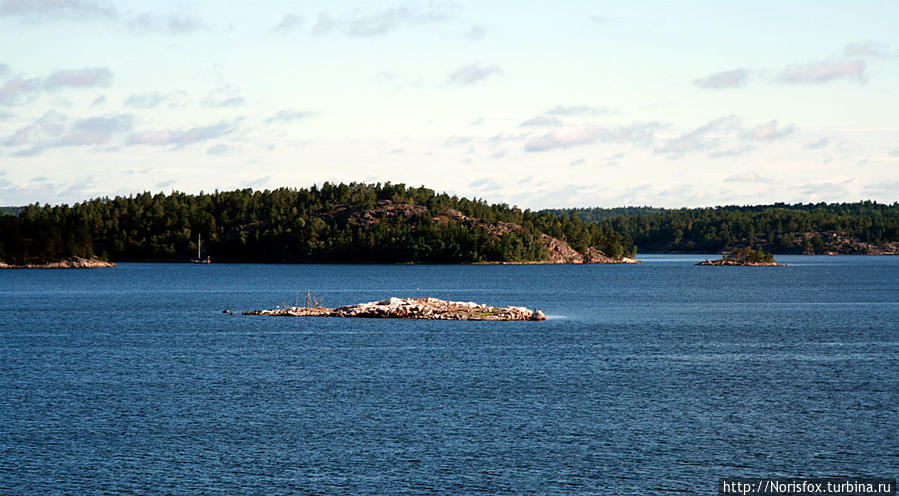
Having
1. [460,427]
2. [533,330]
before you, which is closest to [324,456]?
[460,427]

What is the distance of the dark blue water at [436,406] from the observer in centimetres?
3569

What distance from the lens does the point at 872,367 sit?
6488cm

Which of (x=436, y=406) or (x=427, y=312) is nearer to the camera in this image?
(x=436, y=406)

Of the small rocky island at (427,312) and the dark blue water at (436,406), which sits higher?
the small rocky island at (427,312)

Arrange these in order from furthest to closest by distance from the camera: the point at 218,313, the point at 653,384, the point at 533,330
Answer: the point at 218,313 < the point at 533,330 < the point at 653,384

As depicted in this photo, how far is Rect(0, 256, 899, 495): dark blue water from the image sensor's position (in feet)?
117

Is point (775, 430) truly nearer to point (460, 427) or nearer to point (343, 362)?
point (460, 427)

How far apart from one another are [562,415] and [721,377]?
18.2 meters

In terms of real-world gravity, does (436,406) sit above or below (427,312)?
below

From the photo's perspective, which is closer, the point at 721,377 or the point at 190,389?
the point at 190,389

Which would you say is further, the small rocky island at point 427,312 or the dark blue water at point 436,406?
the small rocky island at point 427,312

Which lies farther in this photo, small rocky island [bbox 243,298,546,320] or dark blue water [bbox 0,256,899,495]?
small rocky island [bbox 243,298,546,320]

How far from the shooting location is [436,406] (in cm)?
4922

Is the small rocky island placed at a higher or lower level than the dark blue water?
higher
